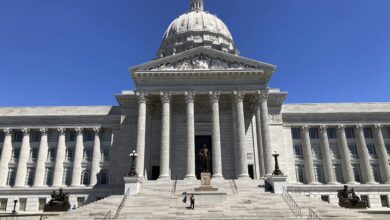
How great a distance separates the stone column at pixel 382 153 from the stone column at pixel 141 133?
35164 mm

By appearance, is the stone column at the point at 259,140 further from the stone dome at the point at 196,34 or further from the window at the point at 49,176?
the window at the point at 49,176

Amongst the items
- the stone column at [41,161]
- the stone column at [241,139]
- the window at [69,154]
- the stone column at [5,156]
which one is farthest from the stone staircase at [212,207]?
the stone column at [5,156]

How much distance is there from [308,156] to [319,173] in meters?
3.16

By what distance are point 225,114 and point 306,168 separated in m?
14.5

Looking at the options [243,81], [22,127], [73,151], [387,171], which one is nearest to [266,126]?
[243,81]

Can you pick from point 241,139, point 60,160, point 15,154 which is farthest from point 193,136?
point 15,154

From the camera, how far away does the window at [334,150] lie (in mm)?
52266

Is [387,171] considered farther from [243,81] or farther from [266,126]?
[243,81]

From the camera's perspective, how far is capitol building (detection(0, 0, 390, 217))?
46094mm

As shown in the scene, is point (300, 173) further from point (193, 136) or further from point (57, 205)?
Answer: point (57, 205)

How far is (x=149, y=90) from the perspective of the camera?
153 feet

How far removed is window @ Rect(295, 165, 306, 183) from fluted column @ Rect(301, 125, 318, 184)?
2.15 feet

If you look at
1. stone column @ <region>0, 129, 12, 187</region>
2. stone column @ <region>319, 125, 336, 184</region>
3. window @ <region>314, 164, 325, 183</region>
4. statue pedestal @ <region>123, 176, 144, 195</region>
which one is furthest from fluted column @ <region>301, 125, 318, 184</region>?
stone column @ <region>0, 129, 12, 187</region>

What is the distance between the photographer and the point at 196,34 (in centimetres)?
7606
